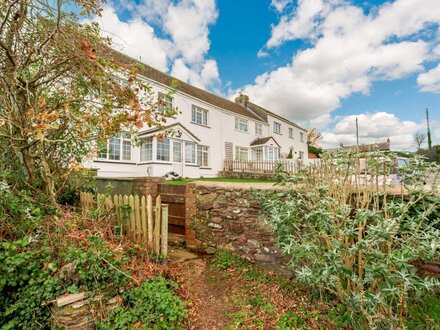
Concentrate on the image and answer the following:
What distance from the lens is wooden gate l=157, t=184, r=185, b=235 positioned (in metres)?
5.23

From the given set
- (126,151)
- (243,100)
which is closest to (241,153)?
(243,100)

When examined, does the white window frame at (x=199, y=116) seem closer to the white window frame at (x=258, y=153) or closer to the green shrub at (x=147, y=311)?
the white window frame at (x=258, y=153)

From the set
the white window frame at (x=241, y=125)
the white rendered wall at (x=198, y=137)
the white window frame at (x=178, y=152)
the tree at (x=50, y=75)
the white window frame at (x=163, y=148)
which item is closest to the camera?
the tree at (x=50, y=75)

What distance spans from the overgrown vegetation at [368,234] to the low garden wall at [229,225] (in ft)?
2.95

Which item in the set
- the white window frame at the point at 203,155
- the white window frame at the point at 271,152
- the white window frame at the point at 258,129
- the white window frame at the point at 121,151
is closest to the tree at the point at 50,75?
the white window frame at the point at 121,151

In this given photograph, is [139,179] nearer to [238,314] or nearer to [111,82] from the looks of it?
[111,82]

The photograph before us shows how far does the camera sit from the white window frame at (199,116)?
17.8 m

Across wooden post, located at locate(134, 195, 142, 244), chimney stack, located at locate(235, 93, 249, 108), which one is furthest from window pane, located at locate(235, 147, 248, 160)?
wooden post, located at locate(134, 195, 142, 244)

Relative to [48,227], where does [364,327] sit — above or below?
below

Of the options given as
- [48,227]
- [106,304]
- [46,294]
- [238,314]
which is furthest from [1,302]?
[238,314]

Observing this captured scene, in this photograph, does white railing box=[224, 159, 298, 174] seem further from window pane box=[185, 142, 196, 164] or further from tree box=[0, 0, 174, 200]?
tree box=[0, 0, 174, 200]

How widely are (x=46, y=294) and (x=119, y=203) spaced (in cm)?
180

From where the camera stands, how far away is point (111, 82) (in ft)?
11.5

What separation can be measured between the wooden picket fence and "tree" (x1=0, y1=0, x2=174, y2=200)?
1.14m
